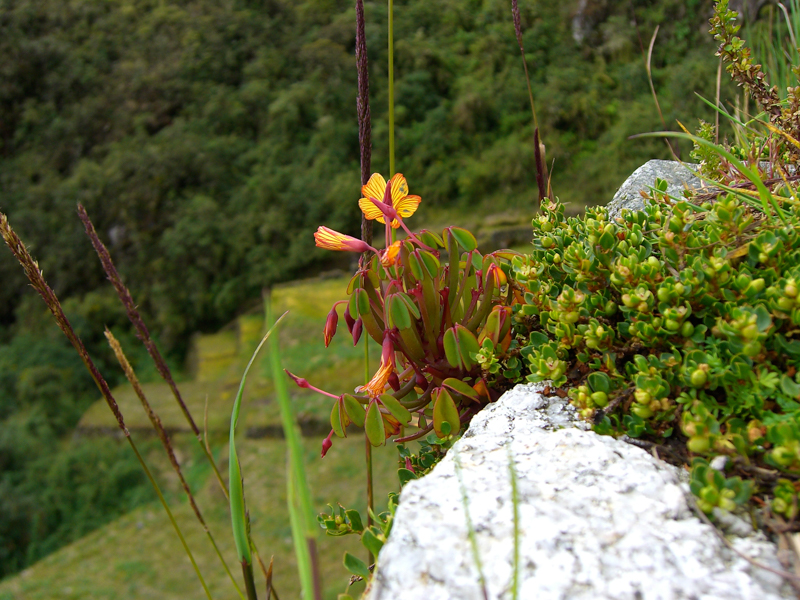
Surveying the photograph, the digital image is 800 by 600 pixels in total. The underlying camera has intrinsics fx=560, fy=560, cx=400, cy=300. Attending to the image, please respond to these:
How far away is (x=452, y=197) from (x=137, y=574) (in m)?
3.83

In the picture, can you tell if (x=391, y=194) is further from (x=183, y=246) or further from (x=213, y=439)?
(x=183, y=246)

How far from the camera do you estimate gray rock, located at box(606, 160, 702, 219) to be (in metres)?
1.17

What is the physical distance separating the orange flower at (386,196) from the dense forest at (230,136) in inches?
160

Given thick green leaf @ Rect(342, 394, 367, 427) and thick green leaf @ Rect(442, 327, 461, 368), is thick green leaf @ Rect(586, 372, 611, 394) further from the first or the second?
thick green leaf @ Rect(342, 394, 367, 427)

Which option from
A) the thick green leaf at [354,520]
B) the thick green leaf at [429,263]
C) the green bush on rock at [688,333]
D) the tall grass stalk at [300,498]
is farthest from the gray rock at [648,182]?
the tall grass stalk at [300,498]

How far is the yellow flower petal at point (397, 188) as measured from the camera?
92cm

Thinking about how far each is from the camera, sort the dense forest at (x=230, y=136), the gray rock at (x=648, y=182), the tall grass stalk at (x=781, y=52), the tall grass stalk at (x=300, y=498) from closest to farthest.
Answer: the tall grass stalk at (x=300, y=498) < the gray rock at (x=648, y=182) < the tall grass stalk at (x=781, y=52) < the dense forest at (x=230, y=136)

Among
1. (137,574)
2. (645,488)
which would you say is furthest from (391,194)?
(137,574)

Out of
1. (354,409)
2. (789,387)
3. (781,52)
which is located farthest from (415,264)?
(781,52)

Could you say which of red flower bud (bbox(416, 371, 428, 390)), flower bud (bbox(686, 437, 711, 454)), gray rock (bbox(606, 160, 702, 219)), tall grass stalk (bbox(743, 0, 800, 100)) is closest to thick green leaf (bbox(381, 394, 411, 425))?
red flower bud (bbox(416, 371, 428, 390))

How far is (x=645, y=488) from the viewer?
61 cm

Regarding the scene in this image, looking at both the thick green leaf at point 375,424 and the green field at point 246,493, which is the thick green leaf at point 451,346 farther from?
the green field at point 246,493

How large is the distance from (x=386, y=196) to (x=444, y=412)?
0.36m

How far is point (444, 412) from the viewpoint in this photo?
0.83 m
